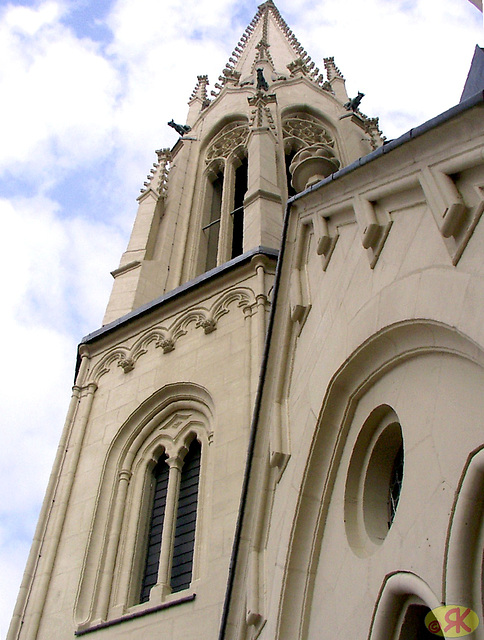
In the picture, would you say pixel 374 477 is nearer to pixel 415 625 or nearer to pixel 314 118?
pixel 415 625

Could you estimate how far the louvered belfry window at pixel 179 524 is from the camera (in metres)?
9.41

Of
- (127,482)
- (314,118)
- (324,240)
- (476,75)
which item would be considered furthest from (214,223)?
(476,75)

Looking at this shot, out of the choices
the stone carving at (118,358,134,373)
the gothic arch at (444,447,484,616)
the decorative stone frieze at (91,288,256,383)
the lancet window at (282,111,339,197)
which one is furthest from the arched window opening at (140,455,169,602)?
the lancet window at (282,111,339,197)

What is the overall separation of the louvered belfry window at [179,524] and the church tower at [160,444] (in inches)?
0.8

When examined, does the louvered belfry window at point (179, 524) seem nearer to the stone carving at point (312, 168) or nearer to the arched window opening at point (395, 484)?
the arched window opening at point (395, 484)

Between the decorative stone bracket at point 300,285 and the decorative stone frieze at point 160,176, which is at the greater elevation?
the decorative stone frieze at point 160,176

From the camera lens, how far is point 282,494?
7.13 metres

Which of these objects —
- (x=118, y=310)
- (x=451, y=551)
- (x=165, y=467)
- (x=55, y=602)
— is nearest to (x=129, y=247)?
(x=118, y=310)

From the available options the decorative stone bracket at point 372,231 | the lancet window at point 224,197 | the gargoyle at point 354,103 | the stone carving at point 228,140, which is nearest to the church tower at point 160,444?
the lancet window at point 224,197

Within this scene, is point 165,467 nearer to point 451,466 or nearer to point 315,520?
point 315,520

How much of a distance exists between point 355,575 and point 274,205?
11.1 meters

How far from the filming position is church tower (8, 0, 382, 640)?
355 inches

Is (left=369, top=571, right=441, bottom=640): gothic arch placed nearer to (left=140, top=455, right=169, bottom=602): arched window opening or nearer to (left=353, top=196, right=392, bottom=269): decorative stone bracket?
(left=353, top=196, right=392, bottom=269): decorative stone bracket

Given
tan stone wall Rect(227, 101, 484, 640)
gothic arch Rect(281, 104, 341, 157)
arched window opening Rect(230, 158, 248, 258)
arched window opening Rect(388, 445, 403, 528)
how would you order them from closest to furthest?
tan stone wall Rect(227, 101, 484, 640) < arched window opening Rect(388, 445, 403, 528) < arched window opening Rect(230, 158, 248, 258) < gothic arch Rect(281, 104, 341, 157)
